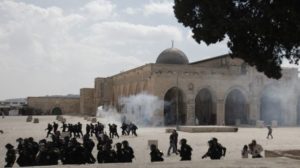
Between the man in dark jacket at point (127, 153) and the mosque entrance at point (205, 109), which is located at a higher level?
the mosque entrance at point (205, 109)

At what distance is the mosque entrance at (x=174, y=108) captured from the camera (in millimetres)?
41181

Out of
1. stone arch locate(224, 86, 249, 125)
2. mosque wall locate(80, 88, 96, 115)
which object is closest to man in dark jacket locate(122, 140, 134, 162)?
stone arch locate(224, 86, 249, 125)

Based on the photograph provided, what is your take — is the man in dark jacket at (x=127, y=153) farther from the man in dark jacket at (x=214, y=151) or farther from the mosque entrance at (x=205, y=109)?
the mosque entrance at (x=205, y=109)

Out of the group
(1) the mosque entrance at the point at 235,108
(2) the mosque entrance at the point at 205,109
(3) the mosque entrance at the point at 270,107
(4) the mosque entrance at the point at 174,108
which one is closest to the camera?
(4) the mosque entrance at the point at 174,108

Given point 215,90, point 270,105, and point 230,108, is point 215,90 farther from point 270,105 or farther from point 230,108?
point 270,105

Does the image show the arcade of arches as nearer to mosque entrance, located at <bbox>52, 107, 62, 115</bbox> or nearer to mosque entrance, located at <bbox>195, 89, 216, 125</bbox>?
mosque entrance, located at <bbox>195, 89, 216, 125</bbox>

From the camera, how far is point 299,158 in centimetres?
1088

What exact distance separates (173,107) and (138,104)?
160 inches

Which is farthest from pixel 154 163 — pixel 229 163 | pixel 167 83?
pixel 167 83

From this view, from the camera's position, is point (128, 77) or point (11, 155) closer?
point (11, 155)

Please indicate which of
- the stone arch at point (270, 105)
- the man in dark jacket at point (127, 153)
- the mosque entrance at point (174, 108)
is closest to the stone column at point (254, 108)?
the stone arch at point (270, 105)

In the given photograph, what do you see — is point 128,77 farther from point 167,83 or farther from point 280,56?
point 280,56

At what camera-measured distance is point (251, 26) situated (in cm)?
1006

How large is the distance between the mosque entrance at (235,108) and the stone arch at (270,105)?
2197mm
